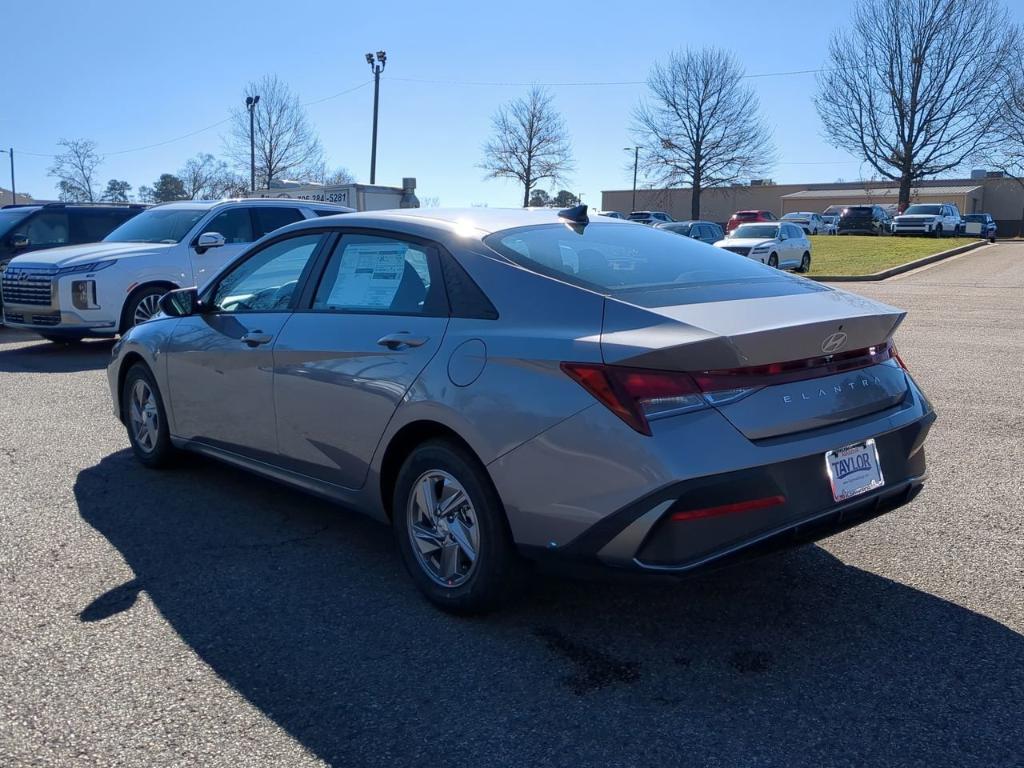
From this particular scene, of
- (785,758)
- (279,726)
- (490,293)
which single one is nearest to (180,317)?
(490,293)

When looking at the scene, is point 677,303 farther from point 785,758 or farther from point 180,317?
point 180,317

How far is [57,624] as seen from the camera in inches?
146

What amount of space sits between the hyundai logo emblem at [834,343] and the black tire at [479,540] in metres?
1.31

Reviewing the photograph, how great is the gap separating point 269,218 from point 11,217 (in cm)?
530

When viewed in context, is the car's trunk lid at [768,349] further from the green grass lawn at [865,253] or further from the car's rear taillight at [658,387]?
the green grass lawn at [865,253]

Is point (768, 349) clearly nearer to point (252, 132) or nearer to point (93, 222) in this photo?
point (93, 222)

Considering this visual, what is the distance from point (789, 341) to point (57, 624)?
3.00m

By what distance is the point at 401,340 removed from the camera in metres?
3.89

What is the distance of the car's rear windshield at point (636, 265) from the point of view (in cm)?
365

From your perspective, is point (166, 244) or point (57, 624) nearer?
point (57, 624)

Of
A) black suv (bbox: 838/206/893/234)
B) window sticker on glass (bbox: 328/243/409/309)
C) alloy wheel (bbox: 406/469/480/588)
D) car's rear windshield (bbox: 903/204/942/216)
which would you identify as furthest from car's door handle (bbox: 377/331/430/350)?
black suv (bbox: 838/206/893/234)

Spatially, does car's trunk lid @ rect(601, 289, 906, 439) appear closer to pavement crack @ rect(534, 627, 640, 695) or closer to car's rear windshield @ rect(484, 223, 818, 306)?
car's rear windshield @ rect(484, 223, 818, 306)

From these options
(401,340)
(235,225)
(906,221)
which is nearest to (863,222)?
(906,221)

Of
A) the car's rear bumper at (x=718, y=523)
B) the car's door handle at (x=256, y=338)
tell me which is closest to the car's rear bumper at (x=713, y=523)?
the car's rear bumper at (x=718, y=523)
